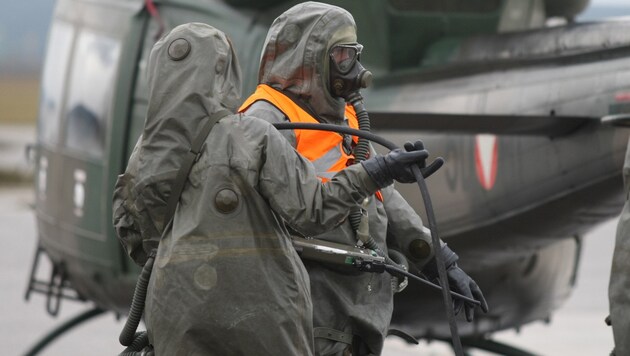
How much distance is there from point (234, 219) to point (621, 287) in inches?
39.9

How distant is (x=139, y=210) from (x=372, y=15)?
8.39 feet

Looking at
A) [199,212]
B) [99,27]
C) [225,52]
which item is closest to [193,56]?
[225,52]

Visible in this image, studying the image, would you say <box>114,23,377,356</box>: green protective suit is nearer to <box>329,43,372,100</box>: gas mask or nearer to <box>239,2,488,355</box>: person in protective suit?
Answer: <box>239,2,488,355</box>: person in protective suit

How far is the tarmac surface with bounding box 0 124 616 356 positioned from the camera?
1098 centimetres

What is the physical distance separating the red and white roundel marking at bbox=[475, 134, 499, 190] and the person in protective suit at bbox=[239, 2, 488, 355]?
1535 millimetres

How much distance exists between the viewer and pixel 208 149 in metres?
3.82

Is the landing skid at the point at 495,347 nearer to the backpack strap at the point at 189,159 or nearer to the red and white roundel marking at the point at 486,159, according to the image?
the red and white roundel marking at the point at 486,159

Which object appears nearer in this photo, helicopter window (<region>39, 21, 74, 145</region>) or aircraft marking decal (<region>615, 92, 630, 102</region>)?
aircraft marking decal (<region>615, 92, 630, 102</region>)

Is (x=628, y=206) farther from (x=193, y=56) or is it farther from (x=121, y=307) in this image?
(x=121, y=307)

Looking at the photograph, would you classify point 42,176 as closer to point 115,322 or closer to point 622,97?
point 622,97

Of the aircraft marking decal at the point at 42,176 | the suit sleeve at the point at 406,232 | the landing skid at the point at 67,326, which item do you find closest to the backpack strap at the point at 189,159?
the suit sleeve at the point at 406,232

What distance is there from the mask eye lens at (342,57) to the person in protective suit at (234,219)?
0.51 meters

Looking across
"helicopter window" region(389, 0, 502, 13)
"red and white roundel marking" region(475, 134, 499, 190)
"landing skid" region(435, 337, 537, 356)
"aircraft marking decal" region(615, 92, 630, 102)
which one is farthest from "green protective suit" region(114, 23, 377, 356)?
"landing skid" region(435, 337, 537, 356)

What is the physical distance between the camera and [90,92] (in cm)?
691
